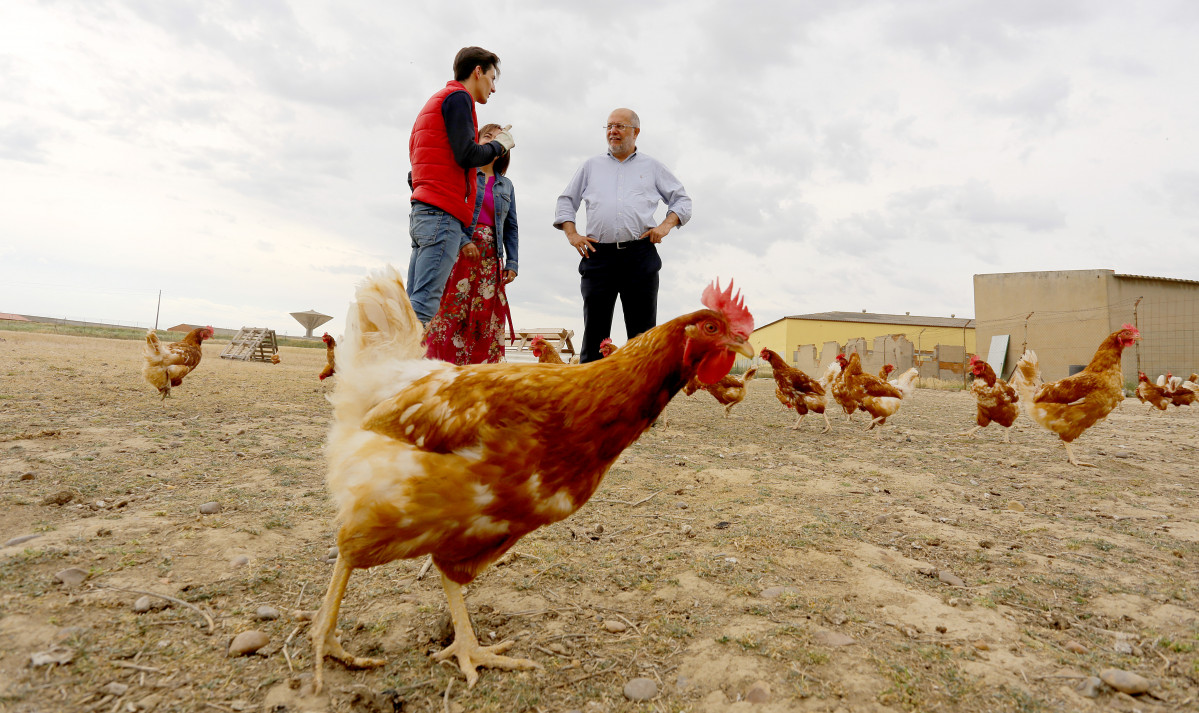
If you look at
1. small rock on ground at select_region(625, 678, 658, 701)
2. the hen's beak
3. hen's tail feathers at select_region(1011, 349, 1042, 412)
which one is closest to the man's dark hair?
the hen's beak

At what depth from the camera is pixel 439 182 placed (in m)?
3.55

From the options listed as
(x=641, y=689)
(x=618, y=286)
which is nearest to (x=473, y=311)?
(x=618, y=286)

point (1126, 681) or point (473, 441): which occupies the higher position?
point (473, 441)

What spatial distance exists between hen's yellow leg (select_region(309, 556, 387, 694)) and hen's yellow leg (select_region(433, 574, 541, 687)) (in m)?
0.26

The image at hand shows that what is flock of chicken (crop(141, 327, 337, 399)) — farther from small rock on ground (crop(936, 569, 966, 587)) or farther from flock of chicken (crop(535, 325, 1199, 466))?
small rock on ground (crop(936, 569, 966, 587))

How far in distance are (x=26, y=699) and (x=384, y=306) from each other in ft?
5.56

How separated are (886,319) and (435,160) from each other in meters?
46.8

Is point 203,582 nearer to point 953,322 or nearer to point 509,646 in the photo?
point 509,646

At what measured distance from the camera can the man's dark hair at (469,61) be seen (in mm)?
3762

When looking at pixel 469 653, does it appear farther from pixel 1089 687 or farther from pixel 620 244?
pixel 620 244

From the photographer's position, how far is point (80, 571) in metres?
2.18

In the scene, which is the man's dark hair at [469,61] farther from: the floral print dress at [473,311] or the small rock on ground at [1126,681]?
the small rock on ground at [1126,681]

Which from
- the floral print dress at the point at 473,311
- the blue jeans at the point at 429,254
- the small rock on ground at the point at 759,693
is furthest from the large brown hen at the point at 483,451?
the floral print dress at the point at 473,311

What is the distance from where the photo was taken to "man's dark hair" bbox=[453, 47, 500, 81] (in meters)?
3.76
